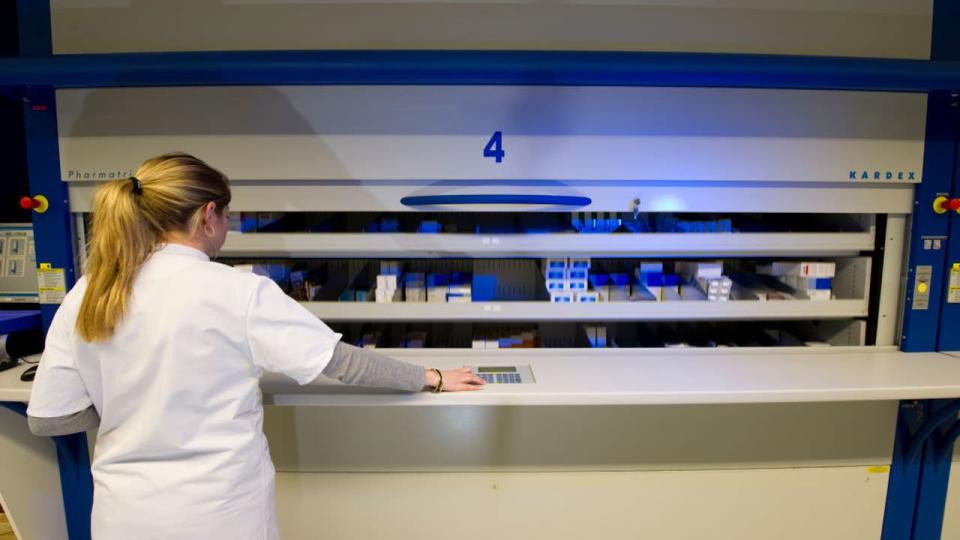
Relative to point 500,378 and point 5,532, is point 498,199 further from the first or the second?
point 5,532

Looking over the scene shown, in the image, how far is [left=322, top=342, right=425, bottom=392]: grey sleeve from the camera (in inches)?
44.2

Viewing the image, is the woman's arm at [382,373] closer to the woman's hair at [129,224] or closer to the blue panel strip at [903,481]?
the woman's hair at [129,224]

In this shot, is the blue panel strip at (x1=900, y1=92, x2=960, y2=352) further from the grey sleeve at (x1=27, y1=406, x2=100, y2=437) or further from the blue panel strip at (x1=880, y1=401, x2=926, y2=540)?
the grey sleeve at (x1=27, y1=406, x2=100, y2=437)

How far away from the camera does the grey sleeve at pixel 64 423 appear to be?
1085 mm

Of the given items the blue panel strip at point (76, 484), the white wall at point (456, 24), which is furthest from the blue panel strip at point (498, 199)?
the blue panel strip at point (76, 484)

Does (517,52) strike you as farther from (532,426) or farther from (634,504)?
(634,504)

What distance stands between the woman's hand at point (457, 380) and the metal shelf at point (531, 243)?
46 cm

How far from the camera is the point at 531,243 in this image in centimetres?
165

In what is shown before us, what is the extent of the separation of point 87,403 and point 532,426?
4.03ft

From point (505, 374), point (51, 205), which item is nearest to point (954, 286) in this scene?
point (505, 374)

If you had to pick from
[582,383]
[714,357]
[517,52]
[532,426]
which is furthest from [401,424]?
[517,52]

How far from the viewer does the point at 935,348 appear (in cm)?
171

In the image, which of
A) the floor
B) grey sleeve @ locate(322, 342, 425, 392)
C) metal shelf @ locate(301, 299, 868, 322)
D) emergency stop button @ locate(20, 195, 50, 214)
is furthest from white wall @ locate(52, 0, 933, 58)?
the floor

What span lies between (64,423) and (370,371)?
2.21 ft
